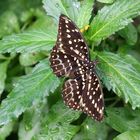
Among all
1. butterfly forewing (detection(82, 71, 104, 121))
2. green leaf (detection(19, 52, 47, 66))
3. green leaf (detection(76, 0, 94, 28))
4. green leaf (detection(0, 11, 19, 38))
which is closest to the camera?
butterfly forewing (detection(82, 71, 104, 121))

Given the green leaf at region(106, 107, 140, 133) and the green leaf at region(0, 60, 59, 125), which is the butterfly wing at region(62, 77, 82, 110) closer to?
the green leaf at region(0, 60, 59, 125)

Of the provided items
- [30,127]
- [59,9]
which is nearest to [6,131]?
[30,127]

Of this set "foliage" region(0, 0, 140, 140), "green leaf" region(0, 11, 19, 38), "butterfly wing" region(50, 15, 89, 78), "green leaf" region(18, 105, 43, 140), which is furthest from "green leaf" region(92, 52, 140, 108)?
"green leaf" region(0, 11, 19, 38)

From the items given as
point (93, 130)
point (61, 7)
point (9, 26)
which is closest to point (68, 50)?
point (61, 7)

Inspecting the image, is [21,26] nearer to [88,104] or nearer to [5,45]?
[5,45]

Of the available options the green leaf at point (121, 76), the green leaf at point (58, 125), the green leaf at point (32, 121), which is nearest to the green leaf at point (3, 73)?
the green leaf at point (32, 121)

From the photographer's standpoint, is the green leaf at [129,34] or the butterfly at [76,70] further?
the green leaf at [129,34]

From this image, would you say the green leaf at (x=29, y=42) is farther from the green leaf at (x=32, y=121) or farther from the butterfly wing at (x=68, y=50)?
the green leaf at (x=32, y=121)

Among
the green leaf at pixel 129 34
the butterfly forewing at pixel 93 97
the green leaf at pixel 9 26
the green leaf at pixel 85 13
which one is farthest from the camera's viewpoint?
the green leaf at pixel 9 26
